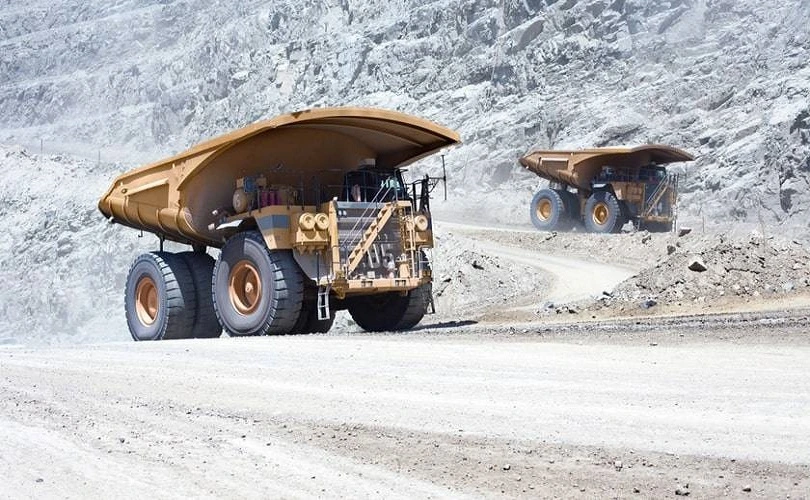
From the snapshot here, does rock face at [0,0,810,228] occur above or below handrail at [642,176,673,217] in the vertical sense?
above

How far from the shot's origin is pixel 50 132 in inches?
2443

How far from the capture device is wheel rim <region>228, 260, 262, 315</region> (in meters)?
11.6

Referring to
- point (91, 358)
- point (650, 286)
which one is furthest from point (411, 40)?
point (91, 358)

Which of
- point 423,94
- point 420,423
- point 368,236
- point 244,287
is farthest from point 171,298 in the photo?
point 423,94

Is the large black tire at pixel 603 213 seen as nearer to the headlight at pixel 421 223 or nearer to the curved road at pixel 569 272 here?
the curved road at pixel 569 272

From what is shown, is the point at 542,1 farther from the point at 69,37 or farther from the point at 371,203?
the point at 69,37

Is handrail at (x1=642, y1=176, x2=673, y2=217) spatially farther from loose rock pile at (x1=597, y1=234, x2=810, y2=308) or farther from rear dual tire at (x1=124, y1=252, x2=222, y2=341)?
rear dual tire at (x1=124, y1=252, x2=222, y2=341)

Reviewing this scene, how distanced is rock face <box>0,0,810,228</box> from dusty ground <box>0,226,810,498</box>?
73.6 ft

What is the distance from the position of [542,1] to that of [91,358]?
39.3m

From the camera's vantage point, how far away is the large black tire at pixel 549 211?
2831cm

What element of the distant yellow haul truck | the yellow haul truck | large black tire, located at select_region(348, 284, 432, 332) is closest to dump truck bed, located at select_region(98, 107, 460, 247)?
the yellow haul truck

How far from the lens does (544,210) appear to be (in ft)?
96.5

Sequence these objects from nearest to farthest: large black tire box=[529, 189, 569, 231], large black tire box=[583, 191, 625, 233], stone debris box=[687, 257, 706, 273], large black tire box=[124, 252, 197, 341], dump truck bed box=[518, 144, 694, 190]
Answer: large black tire box=[124, 252, 197, 341] → stone debris box=[687, 257, 706, 273] → large black tire box=[583, 191, 625, 233] → dump truck bed box=[518, 144, 694, 190] → large black tire box=[529, 189, 569, 231]

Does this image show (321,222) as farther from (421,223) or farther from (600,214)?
(600,214)
